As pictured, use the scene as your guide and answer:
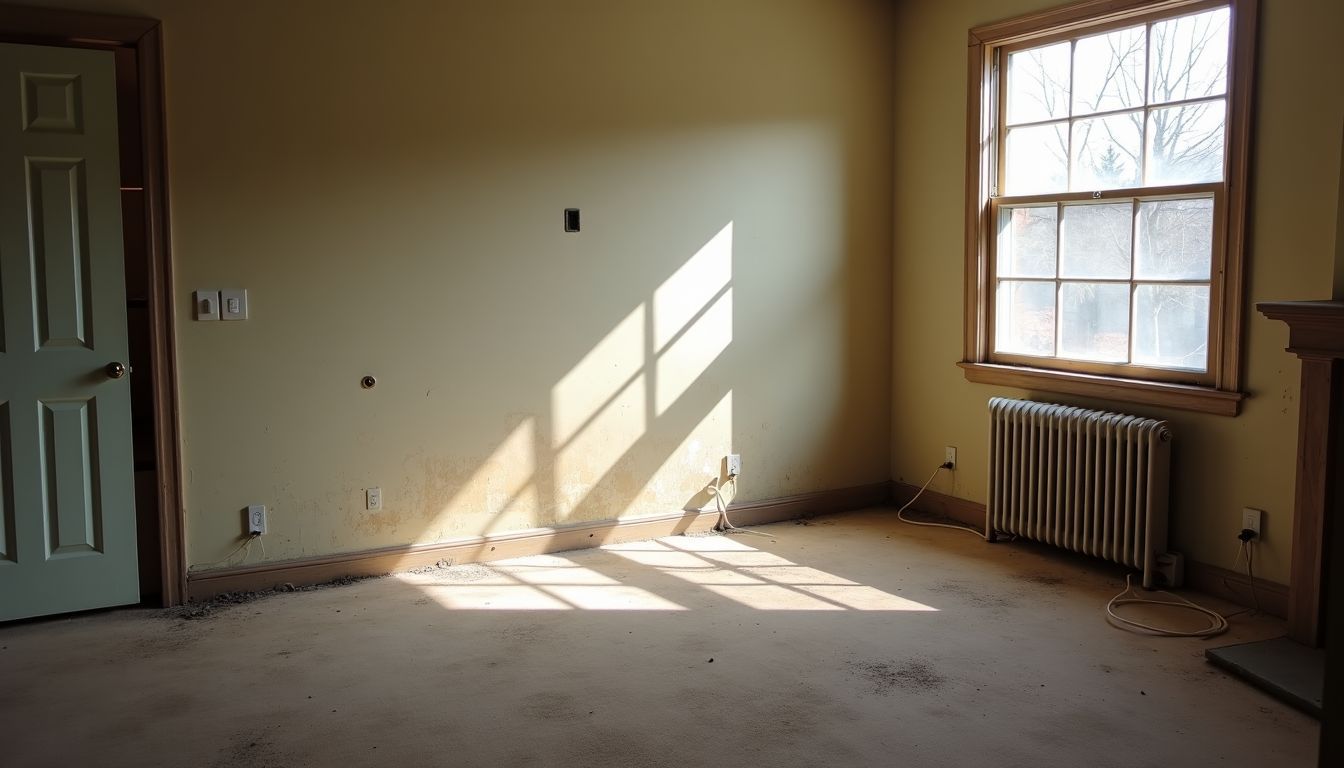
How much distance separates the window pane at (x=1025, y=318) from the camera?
5023 millimetres

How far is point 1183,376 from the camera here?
14.4 ft

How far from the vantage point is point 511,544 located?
4.89 m

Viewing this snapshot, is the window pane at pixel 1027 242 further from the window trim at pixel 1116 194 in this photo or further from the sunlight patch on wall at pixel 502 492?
the sunlight patch on wall at pixel 502 492

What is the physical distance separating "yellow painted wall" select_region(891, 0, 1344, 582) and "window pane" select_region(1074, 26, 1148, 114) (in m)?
0.29

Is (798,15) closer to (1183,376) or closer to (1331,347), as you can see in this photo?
(1183,376)

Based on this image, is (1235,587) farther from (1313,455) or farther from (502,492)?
(502,492)

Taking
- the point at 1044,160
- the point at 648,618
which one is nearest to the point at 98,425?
the point at 648,618

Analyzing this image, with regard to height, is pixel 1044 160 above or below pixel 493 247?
above

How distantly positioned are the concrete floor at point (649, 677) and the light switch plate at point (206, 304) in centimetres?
117

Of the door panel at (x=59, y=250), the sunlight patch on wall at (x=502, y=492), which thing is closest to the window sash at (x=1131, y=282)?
the sunlight patch on wall at (x=502, y=492)

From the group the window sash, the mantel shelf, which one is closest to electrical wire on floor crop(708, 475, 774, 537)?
the window sash

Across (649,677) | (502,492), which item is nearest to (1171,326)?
(649,677)

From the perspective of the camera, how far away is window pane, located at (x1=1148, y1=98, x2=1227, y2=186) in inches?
166

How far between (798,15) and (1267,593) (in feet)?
11.4
